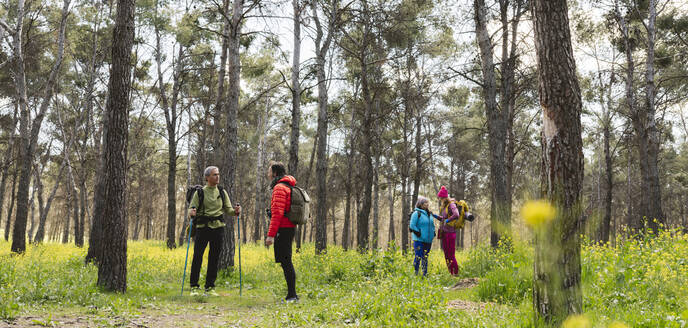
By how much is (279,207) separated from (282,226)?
12.2 inches

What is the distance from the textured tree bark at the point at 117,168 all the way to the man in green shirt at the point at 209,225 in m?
1.04

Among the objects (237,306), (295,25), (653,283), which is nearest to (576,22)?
(295,25)

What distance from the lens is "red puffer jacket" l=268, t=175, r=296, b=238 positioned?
559 cm

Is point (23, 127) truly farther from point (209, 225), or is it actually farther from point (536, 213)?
point (536, 213)

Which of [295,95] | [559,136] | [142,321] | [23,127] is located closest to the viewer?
[559,136]

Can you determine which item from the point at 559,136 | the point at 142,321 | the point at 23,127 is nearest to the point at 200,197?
the point at 142,321

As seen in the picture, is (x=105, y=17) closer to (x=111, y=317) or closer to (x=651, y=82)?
(x=111, y=317)

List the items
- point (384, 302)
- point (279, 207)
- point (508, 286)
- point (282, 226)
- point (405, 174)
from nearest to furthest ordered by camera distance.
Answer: point (384, 302), point (508, 286), point (279, 207), point (282, 226), point (405, 174)

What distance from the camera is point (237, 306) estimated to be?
5793 mm

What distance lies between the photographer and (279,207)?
5609mm

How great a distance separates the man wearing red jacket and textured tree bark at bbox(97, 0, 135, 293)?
221 cm

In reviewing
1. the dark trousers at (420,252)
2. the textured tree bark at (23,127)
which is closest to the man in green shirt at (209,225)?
the dark trousers at (420,252)

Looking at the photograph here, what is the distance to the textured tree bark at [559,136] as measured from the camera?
9.47 ft

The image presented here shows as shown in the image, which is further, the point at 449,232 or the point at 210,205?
the point at 449,232
